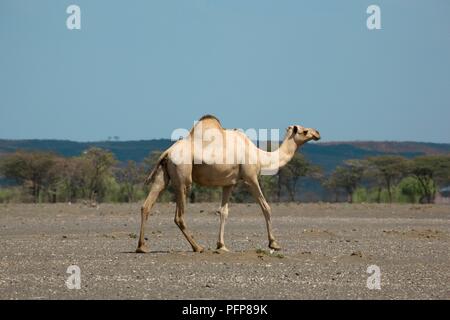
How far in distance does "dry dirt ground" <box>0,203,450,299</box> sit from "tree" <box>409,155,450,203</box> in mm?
35561

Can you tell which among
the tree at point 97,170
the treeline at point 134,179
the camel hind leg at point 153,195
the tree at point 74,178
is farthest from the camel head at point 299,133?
the tree at point 74,178

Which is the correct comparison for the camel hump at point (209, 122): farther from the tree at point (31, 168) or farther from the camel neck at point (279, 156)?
the tree at point (31, 168)

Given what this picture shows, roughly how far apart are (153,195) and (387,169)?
5353 cm

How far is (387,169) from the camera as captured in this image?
71.2 meters

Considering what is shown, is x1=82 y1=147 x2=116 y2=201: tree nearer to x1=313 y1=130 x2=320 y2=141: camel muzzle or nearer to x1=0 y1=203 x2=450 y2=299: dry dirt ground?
x1=0 y1=203 x2=450 y2=299: dry dirt ground

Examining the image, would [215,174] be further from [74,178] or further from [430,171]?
[430,171]

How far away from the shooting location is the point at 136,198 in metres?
61.0

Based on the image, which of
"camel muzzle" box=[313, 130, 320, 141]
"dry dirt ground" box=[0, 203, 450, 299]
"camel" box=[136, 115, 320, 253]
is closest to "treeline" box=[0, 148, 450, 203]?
"dry dirt ground" box=[0, 203, 450, 299]

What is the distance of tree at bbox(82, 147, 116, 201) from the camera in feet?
204

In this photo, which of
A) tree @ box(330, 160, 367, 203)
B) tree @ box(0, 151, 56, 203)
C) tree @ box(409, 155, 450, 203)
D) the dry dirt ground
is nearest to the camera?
the dry dirt ground
